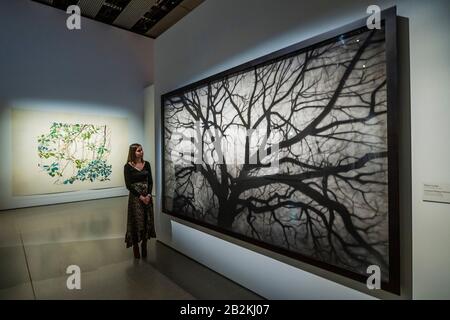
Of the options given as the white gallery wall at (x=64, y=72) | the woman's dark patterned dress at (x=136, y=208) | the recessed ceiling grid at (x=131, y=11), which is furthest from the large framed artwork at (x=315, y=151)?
the white gallery wall at (x=64, y=72)

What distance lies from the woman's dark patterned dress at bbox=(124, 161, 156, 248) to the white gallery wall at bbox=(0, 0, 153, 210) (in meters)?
4.55

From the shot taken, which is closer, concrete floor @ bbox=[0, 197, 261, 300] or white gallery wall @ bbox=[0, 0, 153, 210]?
concrete floor @ bbox=[0, 197, 261, 300]

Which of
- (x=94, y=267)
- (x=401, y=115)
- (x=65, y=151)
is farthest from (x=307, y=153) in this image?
(x=65, y=151)

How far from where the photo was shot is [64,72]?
21.3 ft

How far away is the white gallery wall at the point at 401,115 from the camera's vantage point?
52.7 inches

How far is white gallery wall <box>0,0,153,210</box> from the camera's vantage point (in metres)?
5.73

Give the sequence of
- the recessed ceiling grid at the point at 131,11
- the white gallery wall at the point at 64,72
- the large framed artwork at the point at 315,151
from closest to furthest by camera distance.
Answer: the large framed artwork at the point at 315,151 < the white gallery wall at the point at 64,72 < the recessed ceiling grid at the point at 131,11

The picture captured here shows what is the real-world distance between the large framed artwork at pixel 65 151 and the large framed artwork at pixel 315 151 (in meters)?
5.45

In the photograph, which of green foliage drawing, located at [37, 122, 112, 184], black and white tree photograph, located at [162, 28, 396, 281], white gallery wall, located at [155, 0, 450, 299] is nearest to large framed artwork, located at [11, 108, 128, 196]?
green foliage drawing, located at [37, 122, 112, 184]

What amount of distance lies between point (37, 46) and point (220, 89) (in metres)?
6.24

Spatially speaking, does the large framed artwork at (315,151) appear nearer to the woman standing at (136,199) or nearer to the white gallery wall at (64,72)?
the woman standing at (136,199)

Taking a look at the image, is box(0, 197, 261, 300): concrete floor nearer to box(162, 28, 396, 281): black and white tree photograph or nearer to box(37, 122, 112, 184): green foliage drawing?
box(162, 28, 396, 281): black and white tree photograph

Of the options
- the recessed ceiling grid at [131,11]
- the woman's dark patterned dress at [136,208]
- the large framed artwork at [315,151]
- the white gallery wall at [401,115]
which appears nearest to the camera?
the white gallery wall at [401,115]

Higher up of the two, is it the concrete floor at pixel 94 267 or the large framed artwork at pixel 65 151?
the large framed artwork at pixel 65 151
